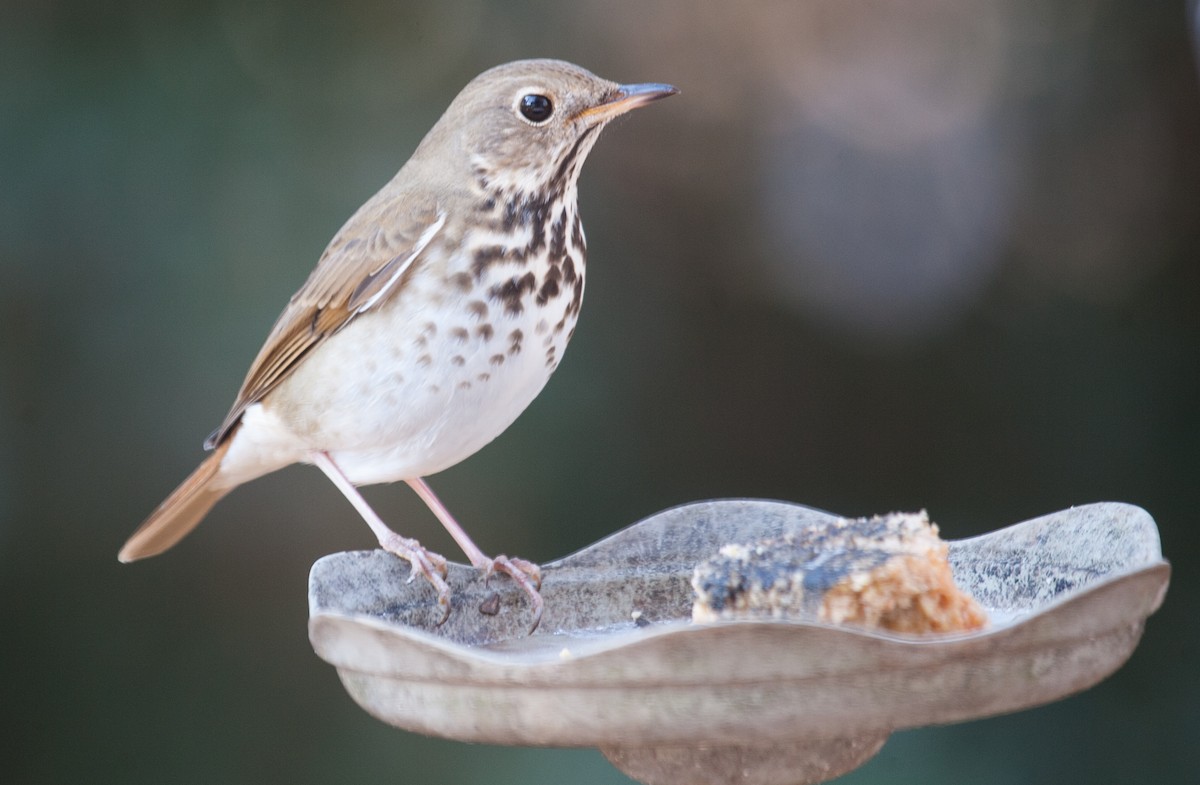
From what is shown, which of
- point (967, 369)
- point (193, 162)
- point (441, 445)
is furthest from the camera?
point (967, 369)

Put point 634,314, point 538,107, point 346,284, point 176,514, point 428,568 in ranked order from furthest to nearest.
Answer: point 634,314, point 176,514, point 346,284, point 538,107, point 428,568

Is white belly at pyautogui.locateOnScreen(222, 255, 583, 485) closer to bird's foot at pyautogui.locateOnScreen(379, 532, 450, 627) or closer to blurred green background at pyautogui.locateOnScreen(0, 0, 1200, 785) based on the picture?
bird's foot at pyautogui.locateOnScreen(379, 532, 450, 627)

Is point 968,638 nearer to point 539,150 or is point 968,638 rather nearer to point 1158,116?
point 539,150

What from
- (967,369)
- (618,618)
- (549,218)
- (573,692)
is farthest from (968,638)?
(967,369)

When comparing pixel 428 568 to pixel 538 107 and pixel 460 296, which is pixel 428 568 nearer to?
pixel 460 296

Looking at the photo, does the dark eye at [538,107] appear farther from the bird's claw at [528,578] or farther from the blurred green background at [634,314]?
the blurred green background at [634,314]

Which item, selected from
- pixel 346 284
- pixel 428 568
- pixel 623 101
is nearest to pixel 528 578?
pixel 428 568
